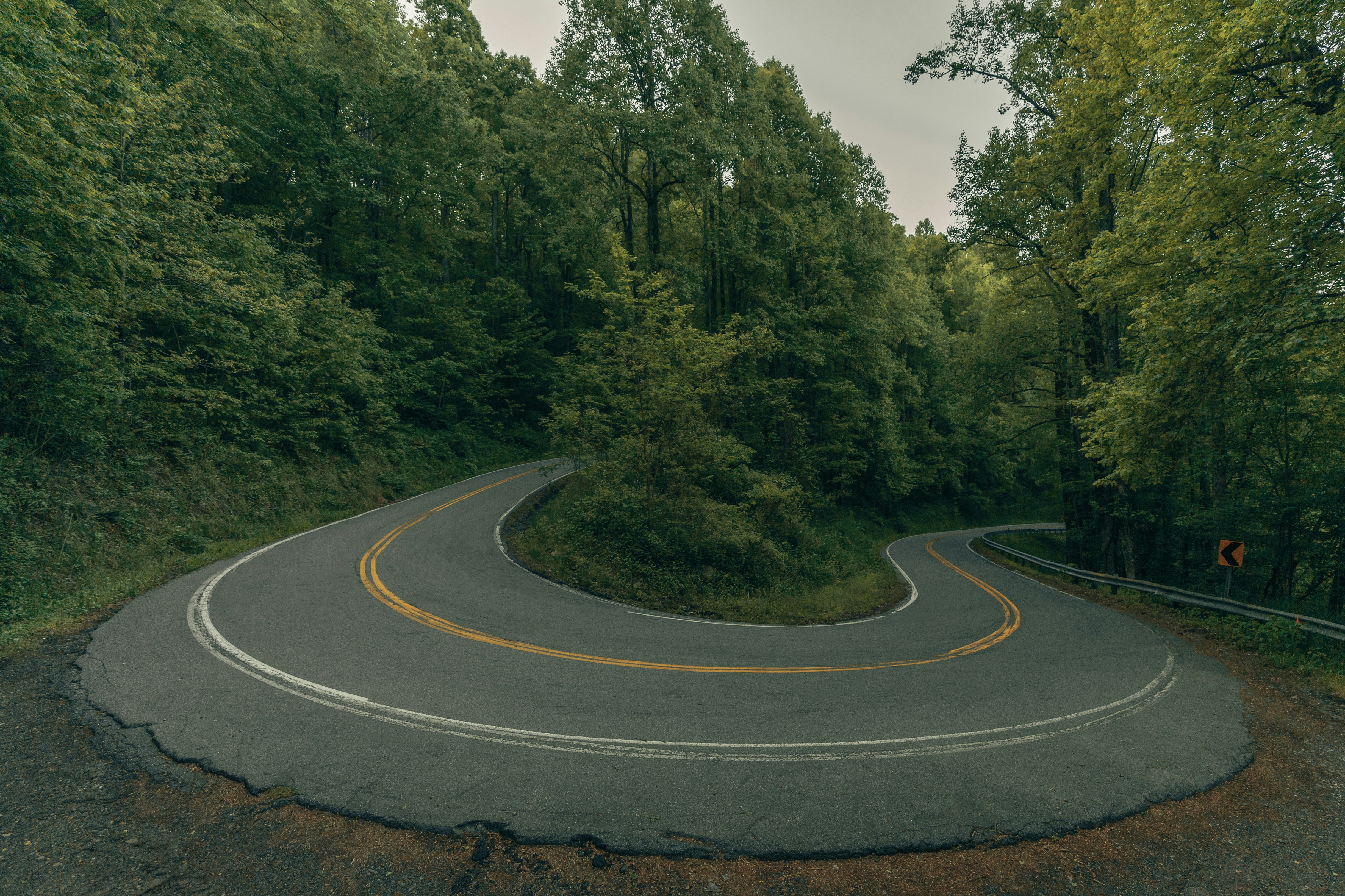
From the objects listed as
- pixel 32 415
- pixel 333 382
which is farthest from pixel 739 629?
pixel 333 382

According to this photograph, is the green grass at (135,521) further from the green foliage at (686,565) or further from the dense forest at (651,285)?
the green foliage at (686,565)

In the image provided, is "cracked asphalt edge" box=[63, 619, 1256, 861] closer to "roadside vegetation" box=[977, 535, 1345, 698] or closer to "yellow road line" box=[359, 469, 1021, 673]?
"yellow road line" box=[359, 469, 1021, 673]

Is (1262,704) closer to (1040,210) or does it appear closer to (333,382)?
(1040,210)

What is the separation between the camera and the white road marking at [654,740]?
17.1 feet

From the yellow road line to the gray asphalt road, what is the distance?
0.06 meters

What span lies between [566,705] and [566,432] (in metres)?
10.6

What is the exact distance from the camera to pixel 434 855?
12.7ft

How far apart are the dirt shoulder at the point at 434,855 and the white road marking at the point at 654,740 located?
1195 millimetres

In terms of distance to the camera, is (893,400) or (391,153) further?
(893,400)

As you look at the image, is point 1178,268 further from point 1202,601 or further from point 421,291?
point 421,291

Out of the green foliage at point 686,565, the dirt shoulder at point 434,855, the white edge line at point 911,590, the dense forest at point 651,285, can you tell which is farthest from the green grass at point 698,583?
the dirt shoulder at point 434,855

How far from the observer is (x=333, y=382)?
1888 centimetres

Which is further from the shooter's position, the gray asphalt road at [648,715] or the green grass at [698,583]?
the green grass at [698,583]

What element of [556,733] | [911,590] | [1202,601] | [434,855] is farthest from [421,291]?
[1202,601]
